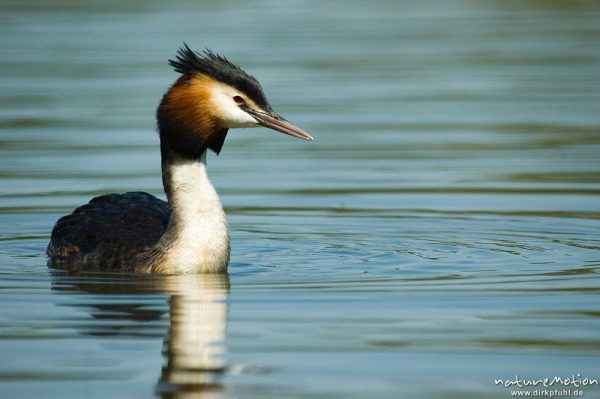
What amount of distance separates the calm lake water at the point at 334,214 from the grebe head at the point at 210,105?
1.04 meters

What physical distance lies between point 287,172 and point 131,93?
20.0ft

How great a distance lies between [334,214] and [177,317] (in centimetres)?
450

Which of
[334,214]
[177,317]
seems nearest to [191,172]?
[177,317]

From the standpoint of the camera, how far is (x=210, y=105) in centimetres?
1107

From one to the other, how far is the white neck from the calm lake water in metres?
0.17

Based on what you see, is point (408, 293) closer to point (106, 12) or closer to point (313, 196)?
point (313, 196)

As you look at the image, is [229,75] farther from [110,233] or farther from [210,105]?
[110,233]

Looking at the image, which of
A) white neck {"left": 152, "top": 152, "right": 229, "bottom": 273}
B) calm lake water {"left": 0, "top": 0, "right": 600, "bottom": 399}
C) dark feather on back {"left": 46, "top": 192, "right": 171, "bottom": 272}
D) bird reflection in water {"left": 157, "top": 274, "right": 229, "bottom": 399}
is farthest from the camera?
dark feather on back {"left": 46, "top": 192, "right": 171, "bottom": 272}

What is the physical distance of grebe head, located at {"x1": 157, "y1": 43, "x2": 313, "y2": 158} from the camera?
36.3ft

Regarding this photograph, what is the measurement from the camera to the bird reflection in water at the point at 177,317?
8.23 m

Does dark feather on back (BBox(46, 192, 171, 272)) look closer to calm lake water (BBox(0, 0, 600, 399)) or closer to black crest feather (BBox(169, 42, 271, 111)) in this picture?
calm lake water (BBox(0, 0, 600, 399))

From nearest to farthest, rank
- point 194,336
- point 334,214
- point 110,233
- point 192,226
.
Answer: point 194,336 < point 192,226 < point 110,233 < point 334,214

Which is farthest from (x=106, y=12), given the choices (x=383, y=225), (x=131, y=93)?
(x=383, y=225)

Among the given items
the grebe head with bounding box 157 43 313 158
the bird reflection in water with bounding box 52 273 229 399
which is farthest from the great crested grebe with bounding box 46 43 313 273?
the bird reflection in water with bounding box 52 273 229 399
